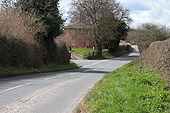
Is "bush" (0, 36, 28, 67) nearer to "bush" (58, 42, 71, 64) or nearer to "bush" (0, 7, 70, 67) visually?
"bush" (0, 7, 70, 67)

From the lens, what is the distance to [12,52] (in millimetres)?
27297

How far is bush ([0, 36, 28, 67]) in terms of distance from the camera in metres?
25.8

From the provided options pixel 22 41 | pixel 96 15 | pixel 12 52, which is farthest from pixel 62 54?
pixel 96 15

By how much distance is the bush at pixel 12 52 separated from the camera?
2581 cm

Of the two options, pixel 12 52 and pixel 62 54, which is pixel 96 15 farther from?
pixel 12 52

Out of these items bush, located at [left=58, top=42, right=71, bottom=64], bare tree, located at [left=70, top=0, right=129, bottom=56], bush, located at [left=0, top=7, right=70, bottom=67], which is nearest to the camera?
bush, located at [left=0, top=7, right=70, bottom=67]

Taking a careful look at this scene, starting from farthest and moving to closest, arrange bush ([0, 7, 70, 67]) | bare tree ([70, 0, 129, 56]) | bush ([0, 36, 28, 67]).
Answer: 1. bare tree ([70, 0, 129, 56])
2. bush ([0, 7, 70, 67])
3. bush ([0, 36, 28, 67])

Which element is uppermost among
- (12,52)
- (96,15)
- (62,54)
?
(96,15)

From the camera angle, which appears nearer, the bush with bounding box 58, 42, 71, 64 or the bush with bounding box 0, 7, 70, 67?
the bush with bounding box 0, 7, 70, 67

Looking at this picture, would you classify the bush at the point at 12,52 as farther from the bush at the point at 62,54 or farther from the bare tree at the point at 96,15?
the bare tree at the point at 96,15

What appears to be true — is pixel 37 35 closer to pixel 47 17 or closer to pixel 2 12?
pixel 47 17

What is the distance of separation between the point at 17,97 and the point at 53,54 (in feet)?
83.0

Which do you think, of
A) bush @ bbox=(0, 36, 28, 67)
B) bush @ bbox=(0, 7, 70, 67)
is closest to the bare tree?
bush @ bbox=(0, 7, 70, 67)

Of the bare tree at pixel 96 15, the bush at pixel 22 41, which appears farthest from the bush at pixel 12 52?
the bare tree at pixel 96 15
